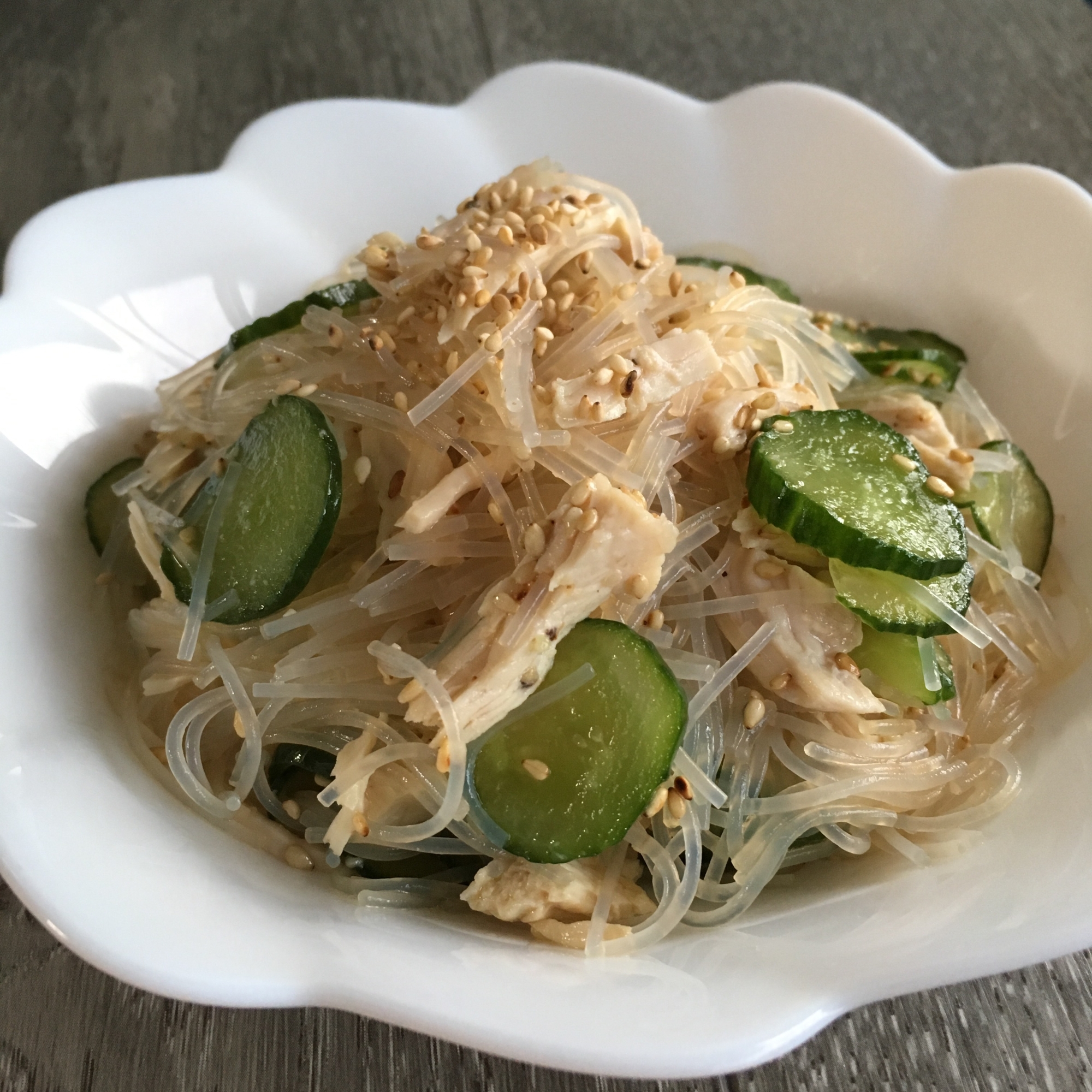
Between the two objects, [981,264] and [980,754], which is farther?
[981,264]

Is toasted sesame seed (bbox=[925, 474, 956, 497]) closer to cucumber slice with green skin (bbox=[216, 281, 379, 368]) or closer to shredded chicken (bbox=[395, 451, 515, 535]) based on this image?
shredded chicken (bbox=[395, 451, 515, 535])

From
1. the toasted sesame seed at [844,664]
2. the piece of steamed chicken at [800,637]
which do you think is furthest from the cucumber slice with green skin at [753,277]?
the toasted sesame seed at [844,664]

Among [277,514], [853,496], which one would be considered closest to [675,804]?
[853,496]

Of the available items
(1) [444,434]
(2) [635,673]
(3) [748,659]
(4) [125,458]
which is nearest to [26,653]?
(4) [125,458]

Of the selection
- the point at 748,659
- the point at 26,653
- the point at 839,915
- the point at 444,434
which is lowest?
the point at 839,915

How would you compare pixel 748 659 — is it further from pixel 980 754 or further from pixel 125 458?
pixel 125 458

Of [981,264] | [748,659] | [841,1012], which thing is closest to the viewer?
[841,1012]
